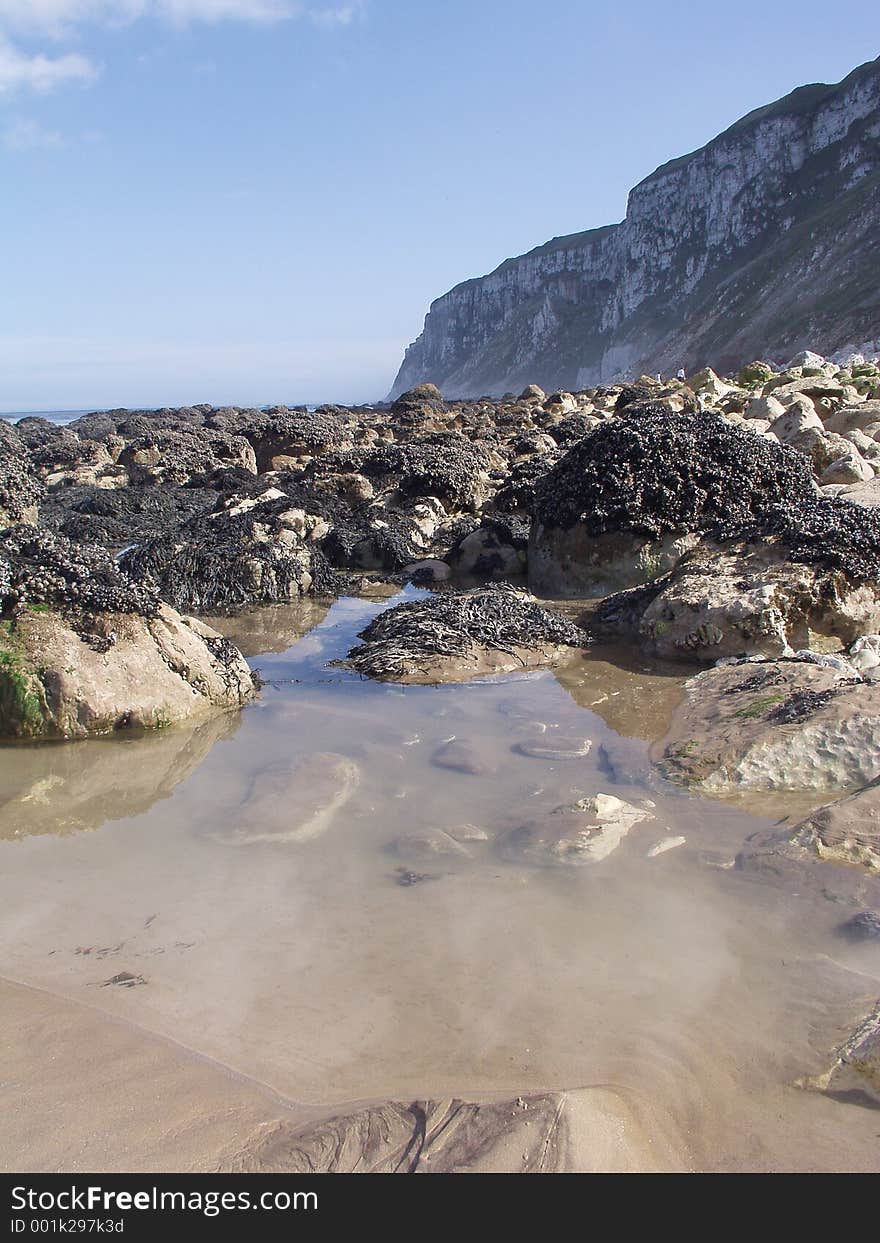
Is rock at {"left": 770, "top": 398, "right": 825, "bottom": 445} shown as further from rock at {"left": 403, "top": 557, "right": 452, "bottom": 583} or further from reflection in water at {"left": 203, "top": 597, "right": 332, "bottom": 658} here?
reflection in water at {"left": 203, "top": 597, "right": 332, "bottom": 658}

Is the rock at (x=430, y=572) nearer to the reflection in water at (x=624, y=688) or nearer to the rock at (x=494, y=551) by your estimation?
the rock at (x=494, y=551)

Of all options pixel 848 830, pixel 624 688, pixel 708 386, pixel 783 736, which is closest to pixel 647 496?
pixel 624 688

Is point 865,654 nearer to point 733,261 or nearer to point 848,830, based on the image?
point 848,830

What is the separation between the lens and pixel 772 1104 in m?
2.11

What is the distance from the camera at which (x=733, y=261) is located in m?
74.8

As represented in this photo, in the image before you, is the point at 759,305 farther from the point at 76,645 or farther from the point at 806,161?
the point at 76,645

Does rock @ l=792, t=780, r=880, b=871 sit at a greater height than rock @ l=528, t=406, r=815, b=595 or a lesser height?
lesser

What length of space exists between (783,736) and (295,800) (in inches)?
92.5

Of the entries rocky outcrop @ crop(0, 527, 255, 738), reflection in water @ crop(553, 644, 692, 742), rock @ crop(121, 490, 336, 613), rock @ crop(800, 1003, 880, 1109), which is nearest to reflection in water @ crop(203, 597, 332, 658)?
rock @ crop(121, 490, 336, 613)

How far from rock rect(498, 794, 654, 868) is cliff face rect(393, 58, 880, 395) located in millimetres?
50917

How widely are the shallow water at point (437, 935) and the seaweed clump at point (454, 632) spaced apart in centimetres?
158

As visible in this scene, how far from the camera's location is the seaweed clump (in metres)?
6.19

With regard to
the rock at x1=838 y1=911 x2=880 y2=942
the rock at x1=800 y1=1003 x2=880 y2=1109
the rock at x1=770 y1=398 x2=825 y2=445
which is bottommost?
the rock at x1=800 y1=1003 x2=880 y2=1109

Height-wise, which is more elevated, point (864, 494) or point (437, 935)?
point (864, 494)
